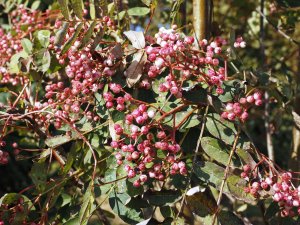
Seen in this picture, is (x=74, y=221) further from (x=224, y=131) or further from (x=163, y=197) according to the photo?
(x=224, y=131)

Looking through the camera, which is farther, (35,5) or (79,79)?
(35,5)

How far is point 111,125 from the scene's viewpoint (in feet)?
3.11

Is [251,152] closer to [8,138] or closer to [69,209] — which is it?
[69,209]

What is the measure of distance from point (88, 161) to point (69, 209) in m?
0.12

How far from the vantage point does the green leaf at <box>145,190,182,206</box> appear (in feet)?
3.05

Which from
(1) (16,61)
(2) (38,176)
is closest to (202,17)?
(1) (16,61)

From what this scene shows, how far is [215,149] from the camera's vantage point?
928mm

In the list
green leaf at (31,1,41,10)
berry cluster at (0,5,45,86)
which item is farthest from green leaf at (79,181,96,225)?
green leaf at (31,1,41,10)

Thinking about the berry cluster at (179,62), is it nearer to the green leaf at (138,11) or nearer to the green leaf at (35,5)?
the green leaf at (138,11)

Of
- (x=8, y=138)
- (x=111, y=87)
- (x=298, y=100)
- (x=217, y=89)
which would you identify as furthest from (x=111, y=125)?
(x=298, y=100)

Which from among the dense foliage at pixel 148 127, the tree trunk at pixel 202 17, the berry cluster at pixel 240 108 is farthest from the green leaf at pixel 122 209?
the tree trunk at pixel 202 17

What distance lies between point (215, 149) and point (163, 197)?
130 millimetres

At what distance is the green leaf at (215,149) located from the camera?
3.02 feet

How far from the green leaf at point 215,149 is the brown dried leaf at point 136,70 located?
0.16 meters
